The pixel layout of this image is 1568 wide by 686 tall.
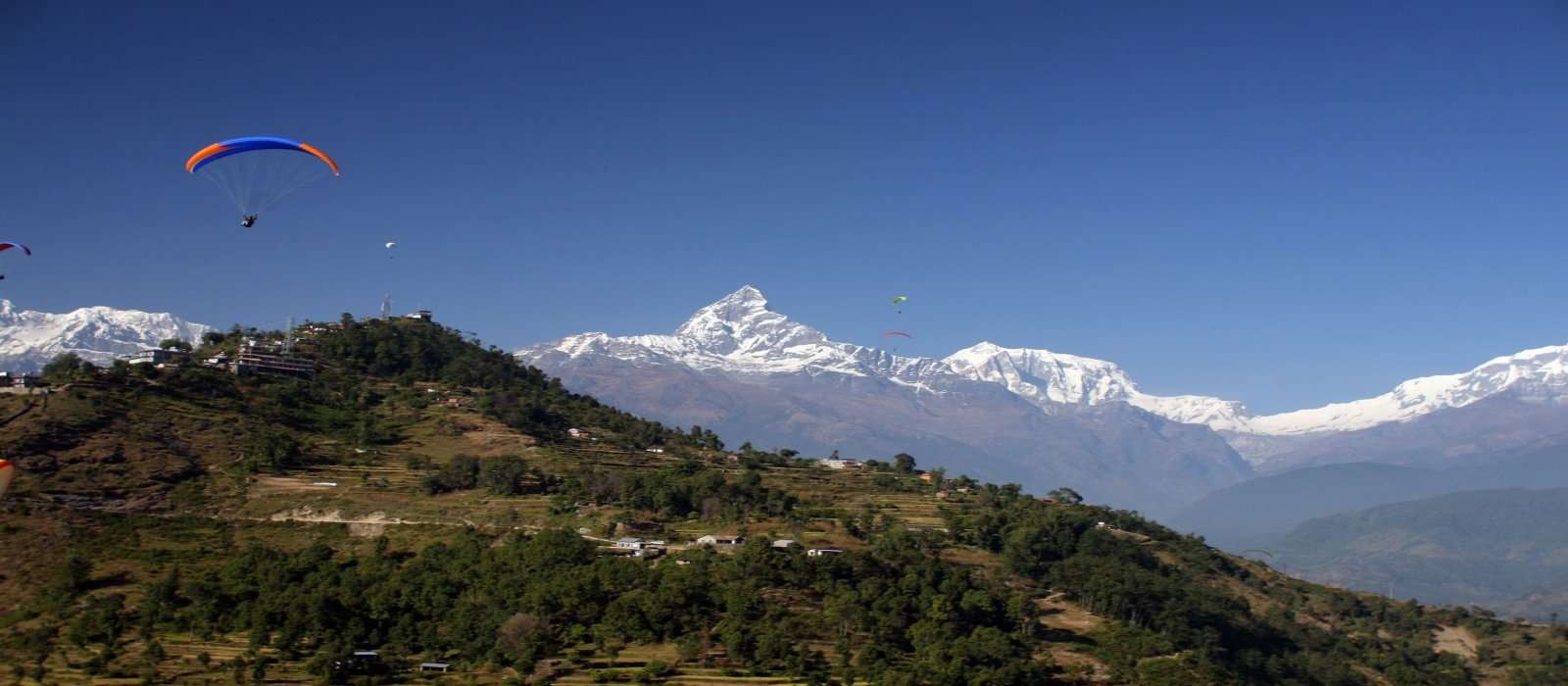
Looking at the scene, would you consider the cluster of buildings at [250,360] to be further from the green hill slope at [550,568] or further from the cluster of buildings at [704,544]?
the cluster of buildings at [704,544]

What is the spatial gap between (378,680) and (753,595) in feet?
73.7

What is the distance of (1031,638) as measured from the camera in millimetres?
81125

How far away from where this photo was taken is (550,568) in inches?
3157

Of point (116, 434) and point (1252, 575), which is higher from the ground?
point (116, 434)

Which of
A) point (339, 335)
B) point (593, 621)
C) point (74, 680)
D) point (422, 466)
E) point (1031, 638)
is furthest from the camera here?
point (339, 335)

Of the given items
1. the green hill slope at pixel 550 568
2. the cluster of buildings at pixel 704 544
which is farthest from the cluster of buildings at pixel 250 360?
the cluster of buildings at pixel 704 544

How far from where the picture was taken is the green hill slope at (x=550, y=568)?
71.4 m

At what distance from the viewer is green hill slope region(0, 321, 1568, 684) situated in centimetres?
7144

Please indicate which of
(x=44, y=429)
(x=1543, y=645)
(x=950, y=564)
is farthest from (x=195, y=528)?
(x=1543, y=645)

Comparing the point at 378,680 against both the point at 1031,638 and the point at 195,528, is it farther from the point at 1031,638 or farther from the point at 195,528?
the point at 1031,638

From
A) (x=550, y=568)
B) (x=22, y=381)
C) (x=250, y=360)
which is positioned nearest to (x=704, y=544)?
(x=550, y=568)

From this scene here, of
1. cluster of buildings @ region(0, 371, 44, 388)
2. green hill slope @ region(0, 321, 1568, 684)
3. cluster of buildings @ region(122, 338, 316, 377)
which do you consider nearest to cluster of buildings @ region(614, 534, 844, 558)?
green hill slope @ region(0, 321, 1568, 684)

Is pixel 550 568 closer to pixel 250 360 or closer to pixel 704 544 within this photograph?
pixel 704 544

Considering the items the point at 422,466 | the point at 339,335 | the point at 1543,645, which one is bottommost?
the point at 1543,645
